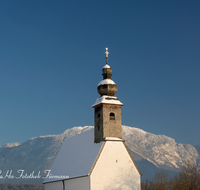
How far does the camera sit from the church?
3356 centimetres

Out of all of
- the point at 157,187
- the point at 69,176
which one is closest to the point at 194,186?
the point at 157,187

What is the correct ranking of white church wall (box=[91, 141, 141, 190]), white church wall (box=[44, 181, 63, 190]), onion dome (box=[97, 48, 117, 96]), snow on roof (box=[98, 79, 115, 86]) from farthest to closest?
white church wall (box=[44, 181, 63, 190]) < snow on roof (box=[98, 79, 115, 86]) < onion dome (box=[97, 48, 117, 96]) < white church wall (box=[91, 141, 141, 190])

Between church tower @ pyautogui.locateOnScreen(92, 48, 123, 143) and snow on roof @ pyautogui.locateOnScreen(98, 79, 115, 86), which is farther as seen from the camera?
snow on roof @ pyautogui.locateOnScreen(98, 79, 115, 86)

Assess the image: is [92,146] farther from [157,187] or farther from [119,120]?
[157,187]

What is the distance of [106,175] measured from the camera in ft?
110

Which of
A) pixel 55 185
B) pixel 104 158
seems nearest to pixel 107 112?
pixel 104 158

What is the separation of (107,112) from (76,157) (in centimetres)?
815

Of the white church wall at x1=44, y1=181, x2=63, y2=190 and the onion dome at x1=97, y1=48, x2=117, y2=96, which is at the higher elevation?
the onion dome at x1=97, y1=48, x2=117, y2=96

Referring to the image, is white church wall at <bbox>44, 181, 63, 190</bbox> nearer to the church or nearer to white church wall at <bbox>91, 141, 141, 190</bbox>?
the church

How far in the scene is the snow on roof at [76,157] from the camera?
115 feet

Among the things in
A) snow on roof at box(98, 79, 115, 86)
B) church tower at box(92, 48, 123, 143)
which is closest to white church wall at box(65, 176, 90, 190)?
church tower at box(92, 48, 123, 143)

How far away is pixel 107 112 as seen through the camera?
3731 centimetres

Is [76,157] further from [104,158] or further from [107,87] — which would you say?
[107,87]

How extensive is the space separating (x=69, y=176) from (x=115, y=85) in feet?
44.1
